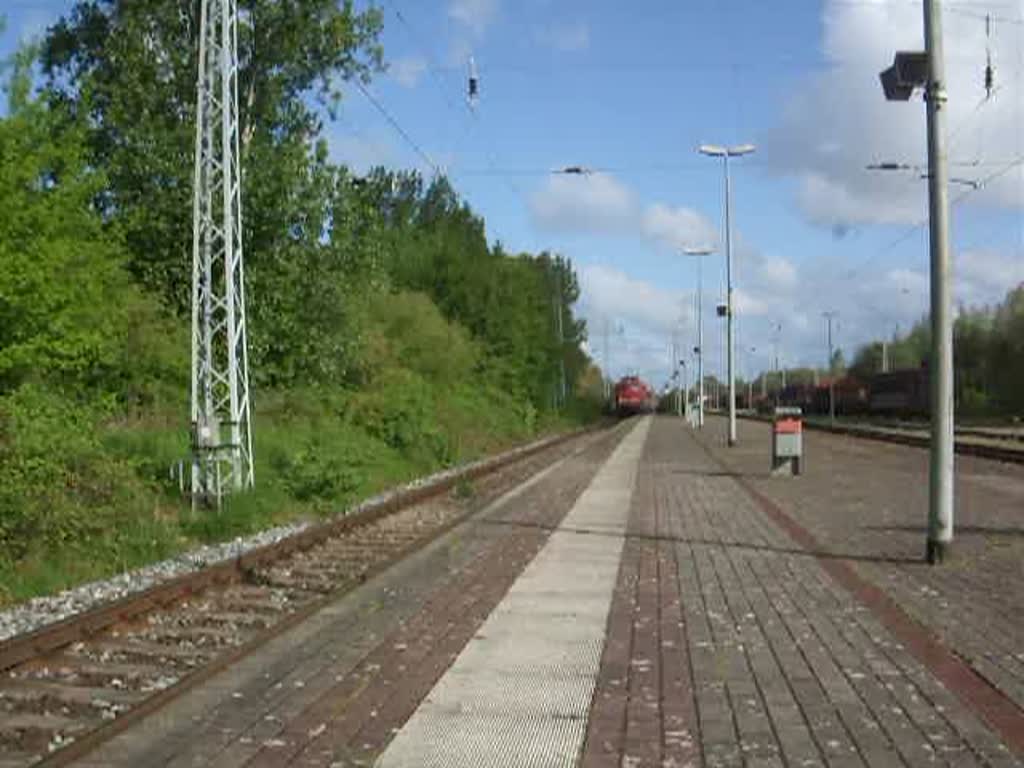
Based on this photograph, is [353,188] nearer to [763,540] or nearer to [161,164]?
[161,164]

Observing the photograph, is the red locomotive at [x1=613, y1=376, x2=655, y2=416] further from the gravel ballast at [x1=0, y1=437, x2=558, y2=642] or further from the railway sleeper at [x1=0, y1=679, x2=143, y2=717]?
the railway sleeper at [x1=0, y1=679, x2=143, y2=717]

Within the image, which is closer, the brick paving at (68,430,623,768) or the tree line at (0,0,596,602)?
the brick paving at (68,430,623,768)

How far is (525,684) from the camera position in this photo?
25.8 ft

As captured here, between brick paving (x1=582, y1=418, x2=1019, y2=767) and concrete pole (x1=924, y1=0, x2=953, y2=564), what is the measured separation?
1.38 meters

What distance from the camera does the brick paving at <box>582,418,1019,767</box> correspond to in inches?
249

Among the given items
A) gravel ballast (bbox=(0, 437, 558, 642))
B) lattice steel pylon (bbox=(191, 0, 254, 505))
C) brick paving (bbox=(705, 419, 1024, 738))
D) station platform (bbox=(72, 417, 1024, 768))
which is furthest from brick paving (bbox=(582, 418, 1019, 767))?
lattice steel pylon (bbox=(191, 0, 254, 505))

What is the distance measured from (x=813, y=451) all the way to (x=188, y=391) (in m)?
23.8

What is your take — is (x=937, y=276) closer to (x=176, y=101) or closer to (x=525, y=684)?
(x=525, y=684)

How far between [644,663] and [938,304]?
6456 millimetres

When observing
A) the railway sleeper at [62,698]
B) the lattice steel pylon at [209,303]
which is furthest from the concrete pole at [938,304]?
the lattice steel pylon at [209,303]

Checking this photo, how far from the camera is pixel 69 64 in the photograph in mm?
36906

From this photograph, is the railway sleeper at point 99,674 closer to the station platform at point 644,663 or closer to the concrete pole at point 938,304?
the station platform at point 644,663

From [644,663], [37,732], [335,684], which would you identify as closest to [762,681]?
[644,663]

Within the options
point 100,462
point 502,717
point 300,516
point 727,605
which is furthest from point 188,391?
point 502,717
